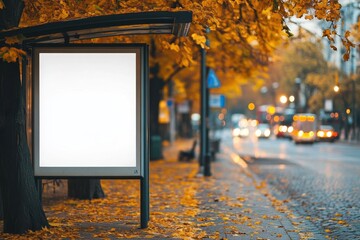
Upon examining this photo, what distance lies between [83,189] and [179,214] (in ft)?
9.09

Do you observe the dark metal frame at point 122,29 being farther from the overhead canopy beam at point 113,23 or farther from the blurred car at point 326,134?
the blurred car at point 326,134

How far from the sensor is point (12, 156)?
10.0 metres

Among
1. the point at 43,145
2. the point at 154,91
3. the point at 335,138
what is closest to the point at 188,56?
the point at 43,145

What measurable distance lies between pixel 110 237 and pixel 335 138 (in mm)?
62095

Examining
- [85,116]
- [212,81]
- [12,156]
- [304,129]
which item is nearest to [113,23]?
[85,116]

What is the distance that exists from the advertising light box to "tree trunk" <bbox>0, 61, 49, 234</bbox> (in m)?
0.45

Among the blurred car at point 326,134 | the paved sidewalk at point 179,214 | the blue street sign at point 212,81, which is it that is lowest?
the paved sidewalk at point 179,214

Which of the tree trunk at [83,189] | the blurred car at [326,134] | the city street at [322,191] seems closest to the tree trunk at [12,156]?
the city street at [322,191]

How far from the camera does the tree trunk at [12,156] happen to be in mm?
10039

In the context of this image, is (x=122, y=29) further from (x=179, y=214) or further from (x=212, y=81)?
(x=212, y=81)

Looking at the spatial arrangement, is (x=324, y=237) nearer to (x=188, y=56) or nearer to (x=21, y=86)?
(x=188, y=56)

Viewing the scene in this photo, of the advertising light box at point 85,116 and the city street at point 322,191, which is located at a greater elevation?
the advertising light box at point 85,116

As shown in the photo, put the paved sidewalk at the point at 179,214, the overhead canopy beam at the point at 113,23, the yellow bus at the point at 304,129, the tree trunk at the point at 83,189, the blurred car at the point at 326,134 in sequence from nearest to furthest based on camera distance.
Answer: the overhead canopy beam at the point at 113,23 < the paved sidewalk at the point at 179,214 < the tree trunk at the point at 83,189 < the yellow bus at the point at 304,129 < the blurred car at the point at 326,134

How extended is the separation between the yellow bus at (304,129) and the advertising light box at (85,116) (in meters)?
51.4
